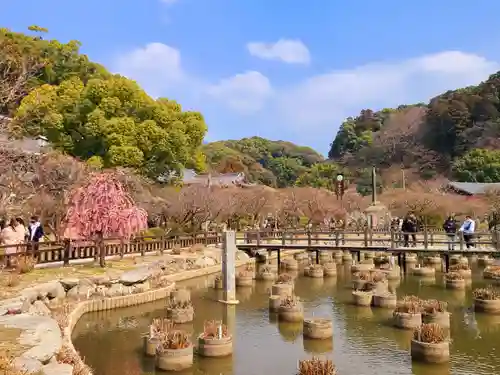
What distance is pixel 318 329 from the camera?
12.4 metres

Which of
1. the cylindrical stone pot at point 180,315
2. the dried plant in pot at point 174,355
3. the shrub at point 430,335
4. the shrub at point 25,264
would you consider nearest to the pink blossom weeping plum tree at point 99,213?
the shrub at point 25,264

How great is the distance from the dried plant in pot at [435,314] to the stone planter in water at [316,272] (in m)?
9.53

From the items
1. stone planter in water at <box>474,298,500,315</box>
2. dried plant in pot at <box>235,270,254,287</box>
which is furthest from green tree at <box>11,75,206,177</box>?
stone planter in water at <box>474,298,500,315</box>

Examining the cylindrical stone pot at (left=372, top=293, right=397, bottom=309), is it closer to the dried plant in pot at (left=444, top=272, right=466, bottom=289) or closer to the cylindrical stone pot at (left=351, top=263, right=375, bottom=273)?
the dried plant in pot at (left=444, top=272, right=466, bottom=289)

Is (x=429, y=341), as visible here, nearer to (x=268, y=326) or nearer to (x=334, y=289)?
(x=268, y=326)

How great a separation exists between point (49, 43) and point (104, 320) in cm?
4533

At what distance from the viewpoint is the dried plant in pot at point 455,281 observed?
64.8 ft

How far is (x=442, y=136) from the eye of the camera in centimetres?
7431

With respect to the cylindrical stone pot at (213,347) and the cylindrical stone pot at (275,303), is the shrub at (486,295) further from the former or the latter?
the cylindrical stone pot at (213,347)

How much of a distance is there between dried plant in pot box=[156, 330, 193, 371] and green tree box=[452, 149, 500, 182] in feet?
179

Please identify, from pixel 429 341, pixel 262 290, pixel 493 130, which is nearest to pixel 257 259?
pixel 262 290

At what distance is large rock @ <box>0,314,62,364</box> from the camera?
7.73 metres

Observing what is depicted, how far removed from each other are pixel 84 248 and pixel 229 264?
21.9ft

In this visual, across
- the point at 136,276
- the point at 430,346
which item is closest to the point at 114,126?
the point at 136,276
